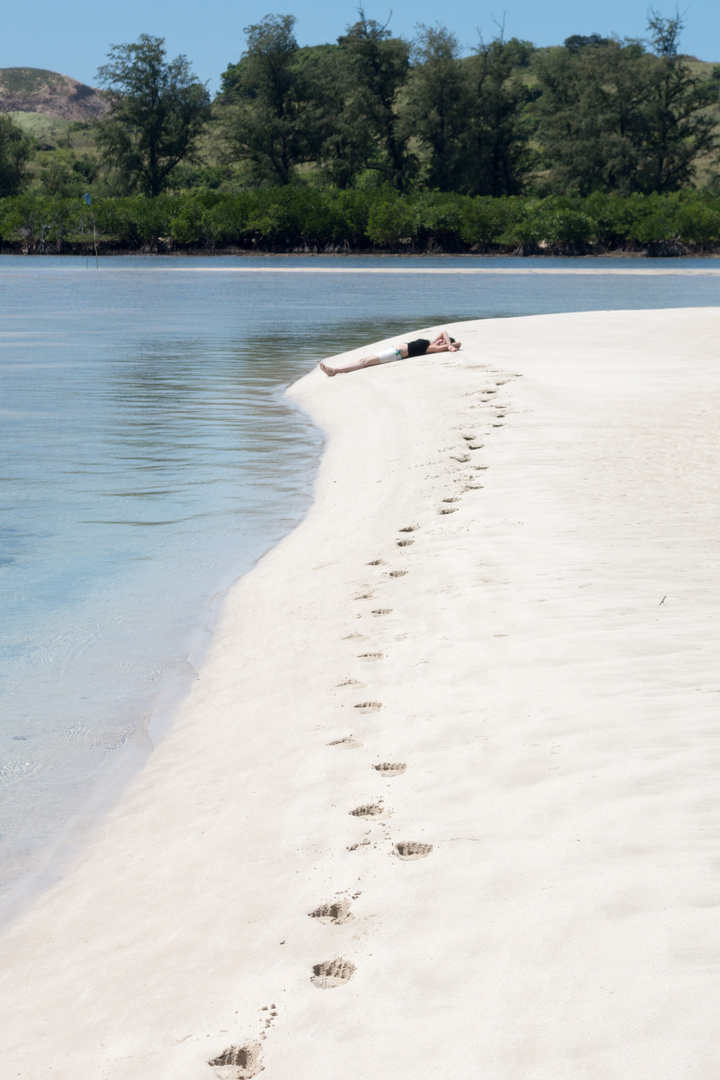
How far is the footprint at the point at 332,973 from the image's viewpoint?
293 centimetres

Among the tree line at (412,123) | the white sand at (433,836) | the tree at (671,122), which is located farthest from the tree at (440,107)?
the white sand at (433,836)

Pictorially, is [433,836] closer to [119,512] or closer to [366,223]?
[119,512]

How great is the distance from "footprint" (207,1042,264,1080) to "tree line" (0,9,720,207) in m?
91.9

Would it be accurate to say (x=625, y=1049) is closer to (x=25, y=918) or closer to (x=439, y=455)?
(x=25, y=918)

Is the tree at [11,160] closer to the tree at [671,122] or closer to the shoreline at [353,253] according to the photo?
the shoreline at [353,253]

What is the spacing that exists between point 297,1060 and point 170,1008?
0.51 meters

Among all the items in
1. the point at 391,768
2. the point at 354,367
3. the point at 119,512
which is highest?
the point at 354,367

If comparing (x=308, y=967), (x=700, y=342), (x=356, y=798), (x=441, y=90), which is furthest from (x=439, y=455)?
(x=441, y=90)

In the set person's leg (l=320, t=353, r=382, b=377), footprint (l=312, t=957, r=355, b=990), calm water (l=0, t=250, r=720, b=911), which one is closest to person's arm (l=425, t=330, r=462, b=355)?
person's leg (l=320, t=353, r=382, b=377)

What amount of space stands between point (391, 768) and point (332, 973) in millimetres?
1309

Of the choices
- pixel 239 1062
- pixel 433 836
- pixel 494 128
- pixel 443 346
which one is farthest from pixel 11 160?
pixel 239 1062

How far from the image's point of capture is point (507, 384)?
14.0 meters

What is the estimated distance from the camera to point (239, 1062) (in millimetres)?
2682

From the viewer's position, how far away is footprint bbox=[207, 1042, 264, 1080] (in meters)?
2.63
